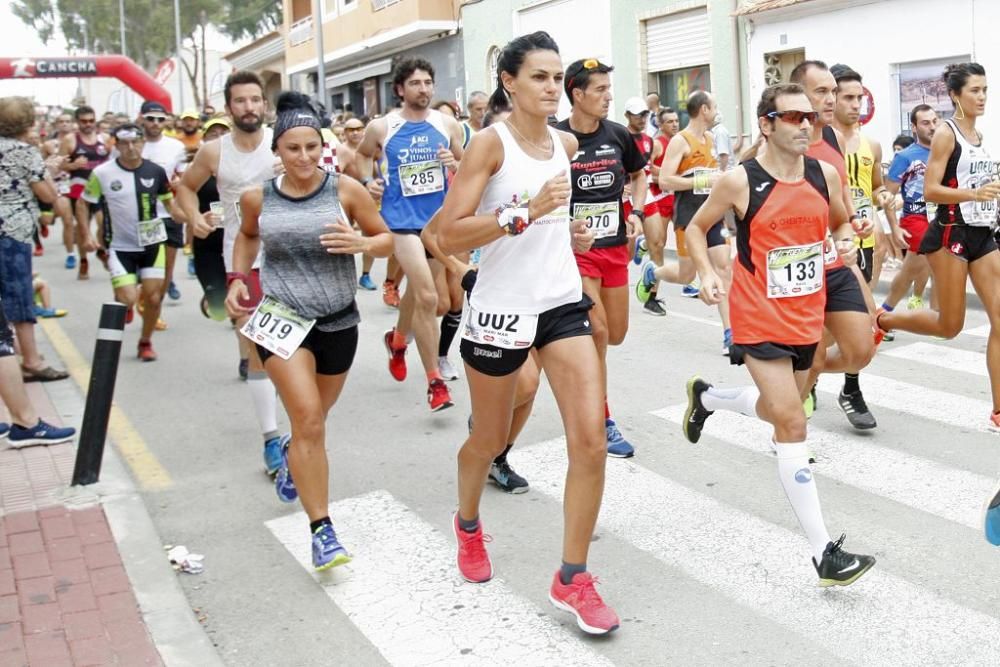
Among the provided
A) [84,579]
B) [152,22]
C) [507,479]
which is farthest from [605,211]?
[152,22]

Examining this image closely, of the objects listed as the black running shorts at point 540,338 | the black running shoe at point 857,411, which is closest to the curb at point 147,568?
the black running shorts at point 540,338

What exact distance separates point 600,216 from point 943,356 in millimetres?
3754

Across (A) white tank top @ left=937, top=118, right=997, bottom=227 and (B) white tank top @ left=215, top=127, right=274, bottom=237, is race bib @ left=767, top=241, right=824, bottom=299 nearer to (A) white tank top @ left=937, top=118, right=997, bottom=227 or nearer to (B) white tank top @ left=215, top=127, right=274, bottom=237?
(A) white tank top @ left=937, top=118, right=997, bottom=227

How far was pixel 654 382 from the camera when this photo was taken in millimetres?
8125

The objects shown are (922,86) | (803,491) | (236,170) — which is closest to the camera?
(803,491)

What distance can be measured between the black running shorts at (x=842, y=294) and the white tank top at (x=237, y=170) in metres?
3.08

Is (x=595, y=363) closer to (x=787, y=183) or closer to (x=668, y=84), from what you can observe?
(x=787, y=183)

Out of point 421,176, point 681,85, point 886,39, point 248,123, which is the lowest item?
point 421,176

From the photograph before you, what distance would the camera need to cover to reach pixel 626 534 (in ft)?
17.1

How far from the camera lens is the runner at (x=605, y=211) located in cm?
616

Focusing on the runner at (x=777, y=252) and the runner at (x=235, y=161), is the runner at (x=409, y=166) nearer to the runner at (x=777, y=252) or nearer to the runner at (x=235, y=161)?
the runner at (x=235, y=161)

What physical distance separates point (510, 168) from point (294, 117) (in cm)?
110

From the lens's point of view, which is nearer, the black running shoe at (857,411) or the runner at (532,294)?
the runner at (532,294)

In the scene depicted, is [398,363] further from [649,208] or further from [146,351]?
[649,208]
